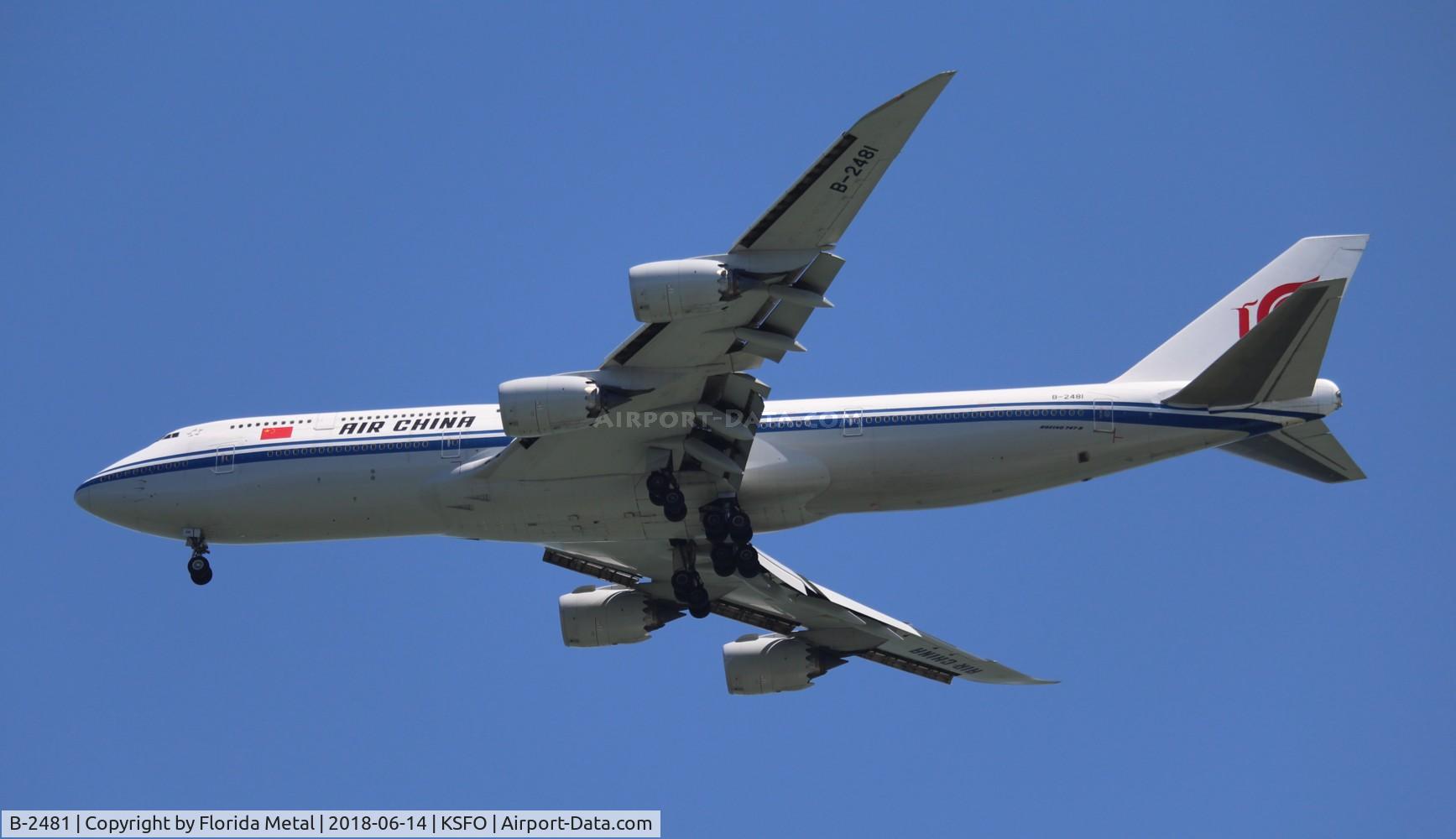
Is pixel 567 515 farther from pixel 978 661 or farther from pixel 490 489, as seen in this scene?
pixel 978 661

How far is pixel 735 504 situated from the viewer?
28.7m

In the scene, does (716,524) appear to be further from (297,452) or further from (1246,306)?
(1246,306)

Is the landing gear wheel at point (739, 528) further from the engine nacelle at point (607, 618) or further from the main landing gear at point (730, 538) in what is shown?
the engine nacelle at point (607, 618)

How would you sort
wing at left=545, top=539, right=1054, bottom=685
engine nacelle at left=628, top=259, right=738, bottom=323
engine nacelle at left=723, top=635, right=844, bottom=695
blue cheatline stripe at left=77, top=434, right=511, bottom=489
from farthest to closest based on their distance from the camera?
engine nacelle at left=723, top=635, right=844, bottom=695 → wing at left=545, top=539, right=1054, bottom=685 → blue cheatline stripe at left=77, top=434, right=511, bottom=489 → engine nacelle at left=628, top=259, right=738, bottom=323

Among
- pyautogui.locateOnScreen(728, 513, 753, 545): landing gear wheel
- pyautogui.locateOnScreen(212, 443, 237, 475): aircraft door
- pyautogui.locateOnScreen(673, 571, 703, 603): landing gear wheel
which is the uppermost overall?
pyautogui.locateOnScreen(212, 443, 237, 475): aircraft door

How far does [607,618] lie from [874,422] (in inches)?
327

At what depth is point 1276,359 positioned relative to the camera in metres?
26.8

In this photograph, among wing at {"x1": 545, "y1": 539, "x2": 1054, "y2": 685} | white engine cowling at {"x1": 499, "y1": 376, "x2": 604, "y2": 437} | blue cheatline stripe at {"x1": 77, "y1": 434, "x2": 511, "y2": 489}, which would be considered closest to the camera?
white engine cowling at {"x1": 499, "y1": 376, "x2": 604, "y2": 437}

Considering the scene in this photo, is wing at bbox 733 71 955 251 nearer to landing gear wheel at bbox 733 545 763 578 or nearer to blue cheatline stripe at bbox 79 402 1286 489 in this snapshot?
blue cheatline stripe at bbox 79 402 1286 489

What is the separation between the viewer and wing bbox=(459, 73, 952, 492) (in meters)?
22.9

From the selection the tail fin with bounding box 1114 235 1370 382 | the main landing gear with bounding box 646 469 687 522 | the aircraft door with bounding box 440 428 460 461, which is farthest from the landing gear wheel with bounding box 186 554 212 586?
the tail fin with bounding box 1114 235 1370 382

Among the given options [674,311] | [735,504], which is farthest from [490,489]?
[674,311]

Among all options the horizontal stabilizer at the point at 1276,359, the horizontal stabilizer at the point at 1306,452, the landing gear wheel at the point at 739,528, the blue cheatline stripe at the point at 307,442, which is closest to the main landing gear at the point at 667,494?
the landing gear wheel at the point at 739,528

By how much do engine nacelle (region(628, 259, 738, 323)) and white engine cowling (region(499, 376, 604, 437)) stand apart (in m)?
2.42
